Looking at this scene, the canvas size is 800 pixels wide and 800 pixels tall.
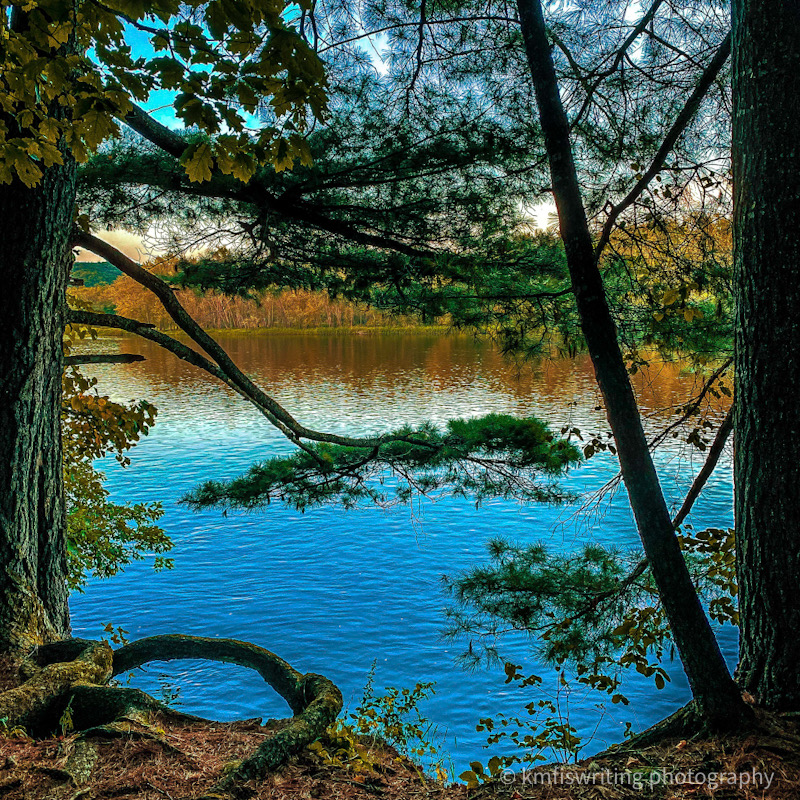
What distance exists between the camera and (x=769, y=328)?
7.82ft

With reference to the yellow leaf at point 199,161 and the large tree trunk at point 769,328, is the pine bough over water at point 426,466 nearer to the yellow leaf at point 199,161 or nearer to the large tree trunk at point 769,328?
the large tree trunk at point 769,328

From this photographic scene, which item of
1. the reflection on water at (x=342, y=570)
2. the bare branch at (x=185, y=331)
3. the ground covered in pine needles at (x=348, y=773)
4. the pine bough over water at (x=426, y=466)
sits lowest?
the reflection on water at (x=342, y=570)

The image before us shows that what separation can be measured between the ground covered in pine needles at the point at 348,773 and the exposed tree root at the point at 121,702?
0.02 metres

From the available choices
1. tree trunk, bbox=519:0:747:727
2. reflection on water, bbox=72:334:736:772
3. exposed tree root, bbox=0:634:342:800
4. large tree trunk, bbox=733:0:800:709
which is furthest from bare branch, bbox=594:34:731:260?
exposed tree root, bbox=0:634:342:800

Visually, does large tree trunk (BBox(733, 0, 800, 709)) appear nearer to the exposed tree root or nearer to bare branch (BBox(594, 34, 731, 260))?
bare branch (BBox(594, 34, 731, 260))

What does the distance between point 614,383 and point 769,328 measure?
66 cm

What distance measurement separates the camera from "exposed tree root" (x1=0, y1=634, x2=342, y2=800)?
2496mm

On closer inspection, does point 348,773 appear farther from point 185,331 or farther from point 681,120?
point 681,120

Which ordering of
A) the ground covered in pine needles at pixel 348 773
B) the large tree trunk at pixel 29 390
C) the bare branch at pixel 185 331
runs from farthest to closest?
the bare branch at pixel 185 331 < the large tree trunk at pixel 29 390 < the ground covered in pine needles at pixel 348 773

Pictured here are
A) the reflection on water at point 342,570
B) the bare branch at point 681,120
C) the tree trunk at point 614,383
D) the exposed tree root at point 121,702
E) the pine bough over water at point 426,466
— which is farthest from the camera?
the reflection on water at point 342,570

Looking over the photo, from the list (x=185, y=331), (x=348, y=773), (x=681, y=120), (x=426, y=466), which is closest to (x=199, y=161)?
(x=185, y=331)

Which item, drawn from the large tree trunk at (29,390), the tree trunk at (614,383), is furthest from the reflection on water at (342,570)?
the large tree trunk at (29,390)

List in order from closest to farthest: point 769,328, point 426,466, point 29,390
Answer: point 769,328 < point 29,390 < point 426,466

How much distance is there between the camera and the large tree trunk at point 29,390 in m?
3.36
